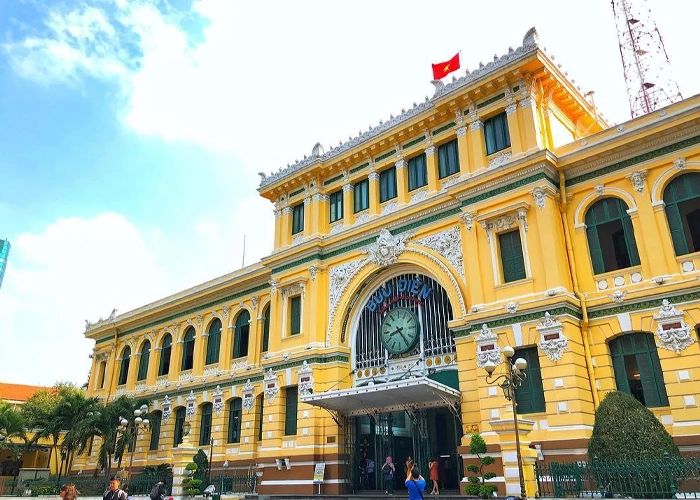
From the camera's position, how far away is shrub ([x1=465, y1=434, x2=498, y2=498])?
17109 mm

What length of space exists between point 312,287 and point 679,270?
570 inches

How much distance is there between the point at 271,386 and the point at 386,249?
27.0ft

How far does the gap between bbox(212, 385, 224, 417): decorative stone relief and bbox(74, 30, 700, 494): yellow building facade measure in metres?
0.16

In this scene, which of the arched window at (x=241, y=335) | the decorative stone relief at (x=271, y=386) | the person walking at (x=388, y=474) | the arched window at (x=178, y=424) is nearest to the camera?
the person walking at (x=388, y=474)

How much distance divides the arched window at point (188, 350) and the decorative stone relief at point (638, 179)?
83.8 feet

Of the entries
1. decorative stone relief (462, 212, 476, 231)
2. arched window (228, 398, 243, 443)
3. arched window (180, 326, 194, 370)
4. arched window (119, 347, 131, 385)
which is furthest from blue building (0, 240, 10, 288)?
decorative stone relief (462, 212, 476, 231)

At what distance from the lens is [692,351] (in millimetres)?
16766

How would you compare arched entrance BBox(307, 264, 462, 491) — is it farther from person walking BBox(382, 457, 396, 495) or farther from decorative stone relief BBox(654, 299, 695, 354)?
decorative stone relief BBox(654, 299, 695, 354)

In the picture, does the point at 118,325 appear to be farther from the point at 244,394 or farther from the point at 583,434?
the point at 583,434

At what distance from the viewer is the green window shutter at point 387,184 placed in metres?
25.6

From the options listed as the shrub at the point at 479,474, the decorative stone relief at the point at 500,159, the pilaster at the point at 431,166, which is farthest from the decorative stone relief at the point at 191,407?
the decorative stone relief at the point at 500,159

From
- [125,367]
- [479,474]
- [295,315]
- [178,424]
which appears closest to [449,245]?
[479,474]

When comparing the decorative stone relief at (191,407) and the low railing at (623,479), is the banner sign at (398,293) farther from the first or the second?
the decorative stone relief at (191,407)

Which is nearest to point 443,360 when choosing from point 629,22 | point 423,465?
point 423,465
